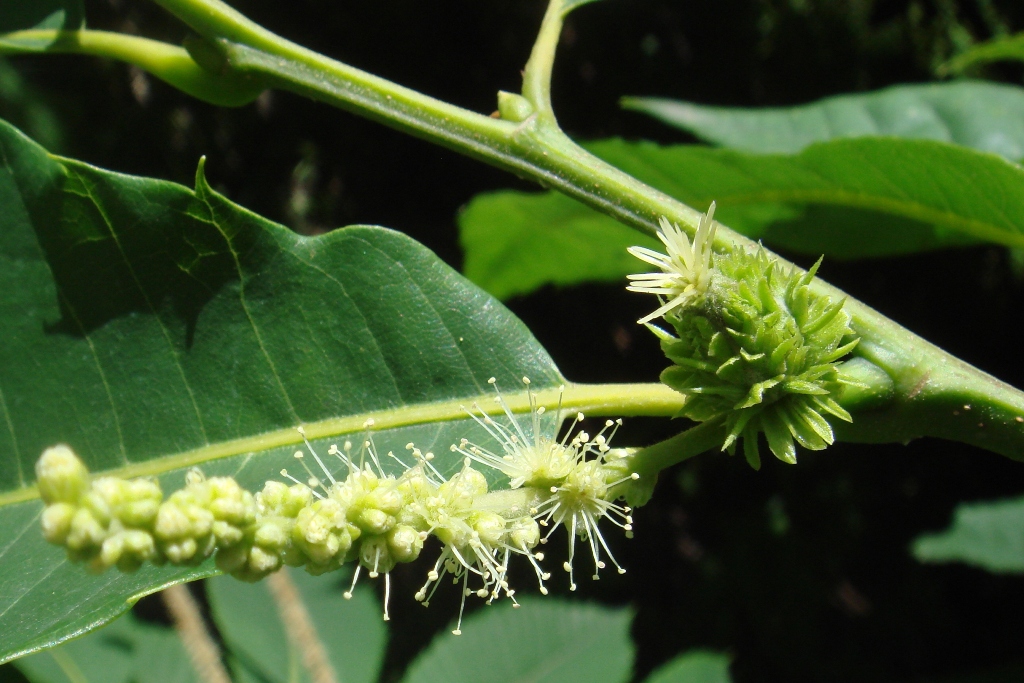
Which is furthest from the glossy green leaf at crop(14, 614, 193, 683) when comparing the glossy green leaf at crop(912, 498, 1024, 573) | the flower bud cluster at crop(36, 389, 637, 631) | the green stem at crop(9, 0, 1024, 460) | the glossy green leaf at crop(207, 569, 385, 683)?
the glossy green leaf at crop(912, 498, 1024, 573)

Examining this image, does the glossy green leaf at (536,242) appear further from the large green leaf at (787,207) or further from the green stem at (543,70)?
the green stem at (543,70)

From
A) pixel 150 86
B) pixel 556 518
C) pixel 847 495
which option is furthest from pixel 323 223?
pixel 556 518

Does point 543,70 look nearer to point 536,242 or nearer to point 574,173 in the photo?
point 574,173

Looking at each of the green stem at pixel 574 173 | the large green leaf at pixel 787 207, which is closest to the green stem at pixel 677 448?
the green stem at pixel 574 173

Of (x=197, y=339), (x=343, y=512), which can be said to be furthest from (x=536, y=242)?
(x=343, y=512)

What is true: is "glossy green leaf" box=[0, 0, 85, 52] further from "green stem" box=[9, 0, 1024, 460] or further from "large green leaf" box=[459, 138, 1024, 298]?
"large green leaf" box=[459, 138, 1024, 298]

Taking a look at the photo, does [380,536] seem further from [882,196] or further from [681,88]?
[681,88]
